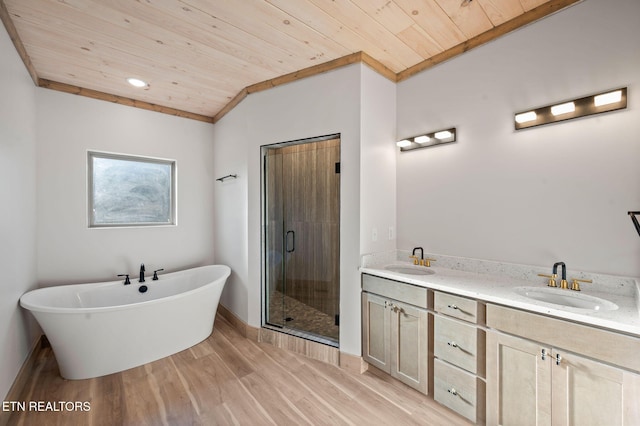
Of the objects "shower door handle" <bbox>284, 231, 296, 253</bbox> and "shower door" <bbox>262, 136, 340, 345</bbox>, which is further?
"shower door handle" <bbox>284, 231, 296, 253</bbox>

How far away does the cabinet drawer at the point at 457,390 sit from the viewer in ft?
5.71

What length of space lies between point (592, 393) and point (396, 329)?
111 centimetres

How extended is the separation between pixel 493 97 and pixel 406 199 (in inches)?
43.5

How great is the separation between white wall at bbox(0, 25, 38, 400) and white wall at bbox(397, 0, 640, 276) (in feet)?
10.7

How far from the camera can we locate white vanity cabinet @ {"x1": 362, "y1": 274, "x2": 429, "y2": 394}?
2025 millimetres

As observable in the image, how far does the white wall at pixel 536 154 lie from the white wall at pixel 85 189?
9.66 ft

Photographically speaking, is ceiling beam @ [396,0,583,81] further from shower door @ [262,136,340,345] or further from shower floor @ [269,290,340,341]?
shower floor @ [269,290,340,341]

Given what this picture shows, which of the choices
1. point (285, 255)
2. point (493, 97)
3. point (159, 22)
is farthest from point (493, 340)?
point (159, 22)

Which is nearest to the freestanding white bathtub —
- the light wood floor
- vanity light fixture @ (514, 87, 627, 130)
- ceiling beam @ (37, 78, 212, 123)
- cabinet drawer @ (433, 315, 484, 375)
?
the light wood floor

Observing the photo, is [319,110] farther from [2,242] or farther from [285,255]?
[2,242]

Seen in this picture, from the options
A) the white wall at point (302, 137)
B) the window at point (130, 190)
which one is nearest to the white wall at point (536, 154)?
the white wall at point (302, 137)

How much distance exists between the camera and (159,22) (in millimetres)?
1978

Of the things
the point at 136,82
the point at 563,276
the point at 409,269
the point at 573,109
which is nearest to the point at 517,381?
the point at 563,276

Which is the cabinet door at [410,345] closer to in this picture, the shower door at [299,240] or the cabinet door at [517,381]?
the cabinet door at [517,381]
